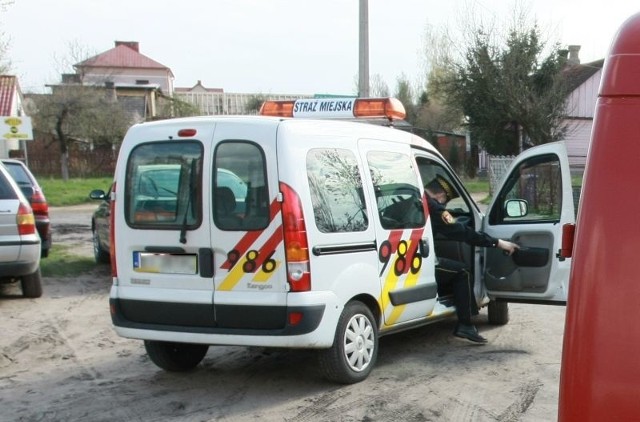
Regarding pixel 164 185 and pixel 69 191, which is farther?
pixel 69 191

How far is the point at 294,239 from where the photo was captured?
5.02 metres

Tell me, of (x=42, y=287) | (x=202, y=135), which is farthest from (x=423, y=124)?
(x=202, y=135)

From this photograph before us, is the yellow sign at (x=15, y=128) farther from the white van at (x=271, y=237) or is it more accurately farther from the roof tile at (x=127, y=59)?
the roof tile at (x=127, y=59)

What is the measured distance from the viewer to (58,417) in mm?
4984

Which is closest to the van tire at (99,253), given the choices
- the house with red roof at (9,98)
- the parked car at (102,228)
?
the parked car at (102,228)

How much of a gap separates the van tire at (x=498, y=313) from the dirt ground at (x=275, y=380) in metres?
0.08

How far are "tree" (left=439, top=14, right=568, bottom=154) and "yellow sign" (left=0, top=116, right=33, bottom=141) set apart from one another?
17.1m

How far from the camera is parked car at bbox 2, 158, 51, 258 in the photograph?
1010 cm

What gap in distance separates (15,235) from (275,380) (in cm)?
407

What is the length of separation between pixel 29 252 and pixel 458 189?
494 cm

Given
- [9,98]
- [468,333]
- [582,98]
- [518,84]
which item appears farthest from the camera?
[9,98]

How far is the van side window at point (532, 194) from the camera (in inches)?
249

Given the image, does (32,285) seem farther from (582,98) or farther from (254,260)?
(582,98)

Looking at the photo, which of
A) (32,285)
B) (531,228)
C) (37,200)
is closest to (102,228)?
(37,200)
